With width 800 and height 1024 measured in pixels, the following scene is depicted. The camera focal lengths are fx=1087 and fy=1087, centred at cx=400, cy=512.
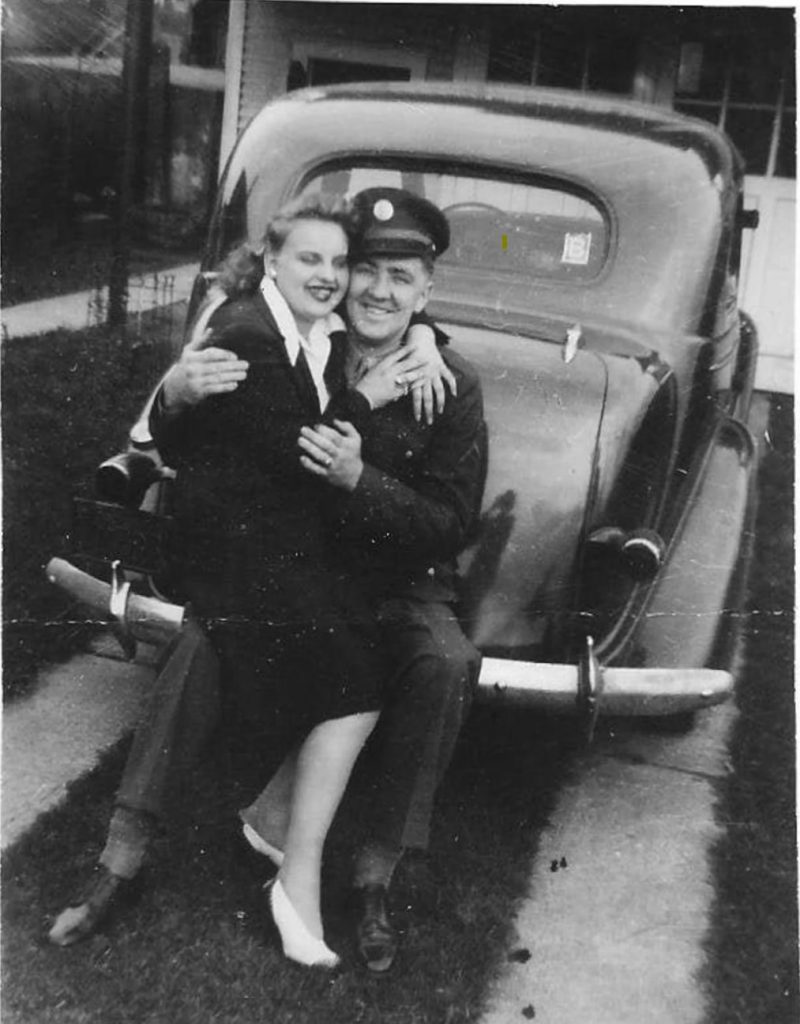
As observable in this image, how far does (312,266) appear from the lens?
2.11 metres

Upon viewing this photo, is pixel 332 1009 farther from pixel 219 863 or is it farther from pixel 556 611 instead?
pixel 556 611

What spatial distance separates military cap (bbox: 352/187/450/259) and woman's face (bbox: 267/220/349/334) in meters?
0.05

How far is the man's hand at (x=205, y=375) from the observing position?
2.05 m

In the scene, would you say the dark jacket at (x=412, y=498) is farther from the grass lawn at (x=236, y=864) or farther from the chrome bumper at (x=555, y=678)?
the grass lawn at (x=236, y=864)

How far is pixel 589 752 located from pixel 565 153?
5.22 feet

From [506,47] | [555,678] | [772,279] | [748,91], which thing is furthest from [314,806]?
[772,279]

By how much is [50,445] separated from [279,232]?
3.33 feet

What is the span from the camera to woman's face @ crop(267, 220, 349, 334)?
2.10 metres

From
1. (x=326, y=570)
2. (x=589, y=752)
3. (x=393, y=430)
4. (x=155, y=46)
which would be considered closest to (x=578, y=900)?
(x=589, y=752)

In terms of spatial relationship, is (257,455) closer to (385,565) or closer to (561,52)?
(385,565)

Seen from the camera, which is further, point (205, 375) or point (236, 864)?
point (236, 864)

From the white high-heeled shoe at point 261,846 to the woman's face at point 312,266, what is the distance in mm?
1072

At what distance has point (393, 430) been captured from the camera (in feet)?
7.00

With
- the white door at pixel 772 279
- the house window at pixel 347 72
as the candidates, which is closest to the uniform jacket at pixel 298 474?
the house window at pixel 347 72
